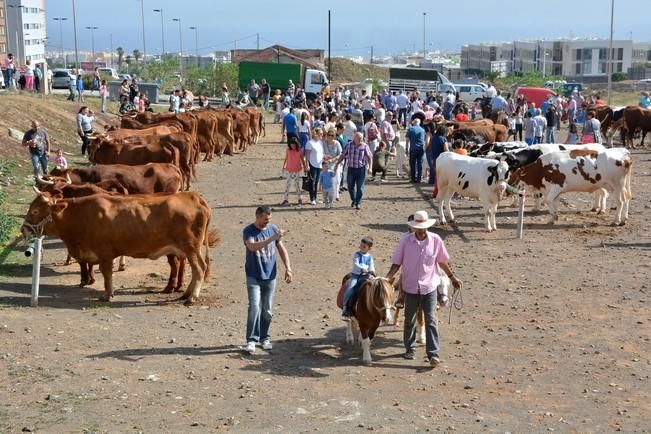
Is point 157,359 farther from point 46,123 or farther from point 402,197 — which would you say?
point 46,123

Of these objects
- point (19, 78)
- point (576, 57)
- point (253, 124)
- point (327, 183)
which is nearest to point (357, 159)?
point (327, 183)

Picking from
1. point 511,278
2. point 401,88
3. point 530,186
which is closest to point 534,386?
point 511,278

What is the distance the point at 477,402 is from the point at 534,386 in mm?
803

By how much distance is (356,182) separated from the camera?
20.6 meters

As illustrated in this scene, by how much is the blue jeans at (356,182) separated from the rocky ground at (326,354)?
125 inches

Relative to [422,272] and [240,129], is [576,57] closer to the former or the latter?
[240,129]

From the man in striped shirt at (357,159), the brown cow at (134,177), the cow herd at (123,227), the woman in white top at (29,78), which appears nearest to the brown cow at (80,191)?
the cow herd at (123,227)

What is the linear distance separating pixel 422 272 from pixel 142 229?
4.29 metres

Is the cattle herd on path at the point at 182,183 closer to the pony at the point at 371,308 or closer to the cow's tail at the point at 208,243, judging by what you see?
the cow's tail at the point at 208,243

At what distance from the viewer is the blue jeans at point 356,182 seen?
2011 cm

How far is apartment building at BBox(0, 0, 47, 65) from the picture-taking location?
99.2 m

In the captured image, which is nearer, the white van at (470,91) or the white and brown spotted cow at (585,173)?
the white and brown spotted cow at (585,173)

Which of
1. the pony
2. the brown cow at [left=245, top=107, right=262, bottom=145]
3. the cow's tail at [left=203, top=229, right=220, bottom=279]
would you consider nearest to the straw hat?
the pony

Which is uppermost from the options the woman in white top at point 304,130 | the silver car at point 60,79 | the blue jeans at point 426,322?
the silver car at point 60,79
